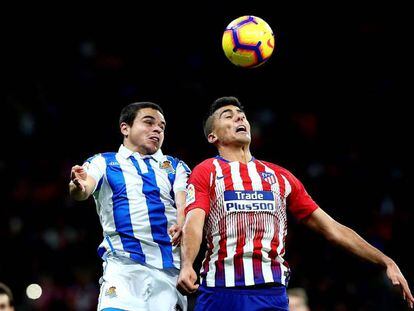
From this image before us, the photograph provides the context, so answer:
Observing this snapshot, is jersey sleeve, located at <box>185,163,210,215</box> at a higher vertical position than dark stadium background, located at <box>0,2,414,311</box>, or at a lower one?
lower

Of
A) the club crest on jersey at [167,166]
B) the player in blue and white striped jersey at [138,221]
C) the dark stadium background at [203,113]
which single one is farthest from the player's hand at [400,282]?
the dark stadium background at [203,113]

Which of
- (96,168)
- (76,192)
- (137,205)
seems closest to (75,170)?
(76,192)

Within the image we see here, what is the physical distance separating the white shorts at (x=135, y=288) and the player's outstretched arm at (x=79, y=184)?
0.54 m

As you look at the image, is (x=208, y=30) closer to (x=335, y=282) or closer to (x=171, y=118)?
(x=171, y=118)

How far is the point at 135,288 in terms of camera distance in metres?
5.77

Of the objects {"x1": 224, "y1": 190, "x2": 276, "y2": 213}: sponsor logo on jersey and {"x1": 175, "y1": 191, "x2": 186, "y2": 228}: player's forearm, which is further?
{"x1": 175, "y1": 191, "x2": 186, "y2": 228}: player's forearm

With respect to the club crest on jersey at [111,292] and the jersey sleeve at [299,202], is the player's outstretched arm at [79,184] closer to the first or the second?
the club crest on jersey at [111,292]

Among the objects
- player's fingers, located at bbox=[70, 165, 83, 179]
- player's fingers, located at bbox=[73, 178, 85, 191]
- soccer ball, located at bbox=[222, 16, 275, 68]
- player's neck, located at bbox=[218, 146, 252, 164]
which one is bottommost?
player's fingers, located at bbox=[73, 178, 85, 191]

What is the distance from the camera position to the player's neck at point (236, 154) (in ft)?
18.6

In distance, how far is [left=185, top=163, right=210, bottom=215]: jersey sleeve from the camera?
5.33 metres

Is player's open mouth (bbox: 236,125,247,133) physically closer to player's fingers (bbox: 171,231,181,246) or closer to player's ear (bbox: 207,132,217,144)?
player's ear (bbox: 207,132,217,144)

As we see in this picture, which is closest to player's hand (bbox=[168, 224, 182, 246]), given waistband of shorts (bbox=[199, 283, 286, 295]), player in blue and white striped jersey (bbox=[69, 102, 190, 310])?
player in blue and white striped jersey (bbox=[69, 102, 190, 310])

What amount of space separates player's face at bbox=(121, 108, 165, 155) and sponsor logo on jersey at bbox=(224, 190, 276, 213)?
3.37 feet

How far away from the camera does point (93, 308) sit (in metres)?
11.2
